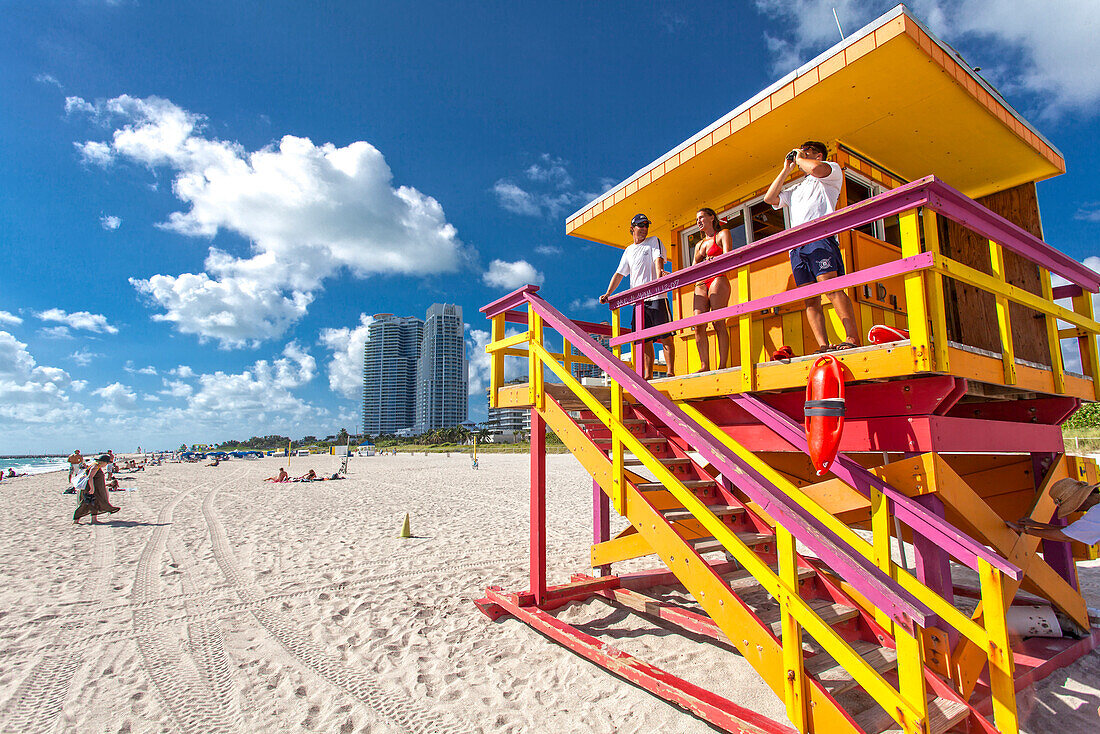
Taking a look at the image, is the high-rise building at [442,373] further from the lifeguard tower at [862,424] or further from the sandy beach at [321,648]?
the lifeguard tower at [862,424]

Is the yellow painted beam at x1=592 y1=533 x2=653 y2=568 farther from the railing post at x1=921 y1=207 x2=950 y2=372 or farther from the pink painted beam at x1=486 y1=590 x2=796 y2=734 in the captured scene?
the railing post at x1=921 y1=207 x2=950 y2=372

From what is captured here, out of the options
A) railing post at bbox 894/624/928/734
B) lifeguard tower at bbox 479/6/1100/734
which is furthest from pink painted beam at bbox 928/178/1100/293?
railing post at bbox 894/624/928/734

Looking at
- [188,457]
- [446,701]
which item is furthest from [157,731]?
[188,457]

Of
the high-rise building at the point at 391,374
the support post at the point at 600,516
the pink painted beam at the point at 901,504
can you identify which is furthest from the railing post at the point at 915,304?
the high-rise building at the point at 391,374

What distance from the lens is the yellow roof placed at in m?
4.29

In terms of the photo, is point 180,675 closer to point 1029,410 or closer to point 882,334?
point 882,334

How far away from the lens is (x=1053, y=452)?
443cm

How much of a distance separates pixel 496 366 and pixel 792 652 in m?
3.95

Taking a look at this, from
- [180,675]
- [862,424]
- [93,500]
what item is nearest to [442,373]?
[93,500]

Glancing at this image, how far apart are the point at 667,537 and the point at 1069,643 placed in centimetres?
377

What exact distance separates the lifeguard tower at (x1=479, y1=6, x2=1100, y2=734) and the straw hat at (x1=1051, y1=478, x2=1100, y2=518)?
0.37 ft

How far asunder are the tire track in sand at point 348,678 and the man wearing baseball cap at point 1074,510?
13.7 ft

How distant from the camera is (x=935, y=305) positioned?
9.72 ft

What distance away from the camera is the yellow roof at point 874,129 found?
14.1 feet
